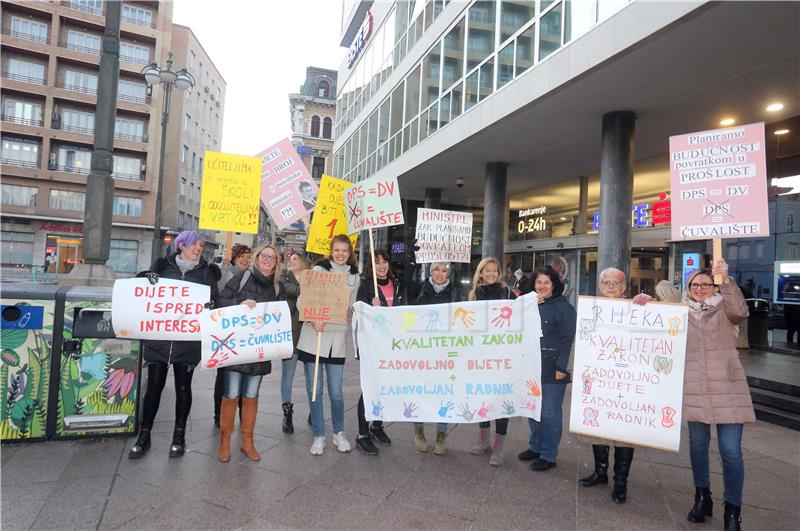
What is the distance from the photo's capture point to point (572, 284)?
16016 mm

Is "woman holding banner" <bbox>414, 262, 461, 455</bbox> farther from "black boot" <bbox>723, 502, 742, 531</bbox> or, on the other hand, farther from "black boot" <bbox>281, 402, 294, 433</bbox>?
"black boot" <bbox>723, 502, 742, 531</bbox>

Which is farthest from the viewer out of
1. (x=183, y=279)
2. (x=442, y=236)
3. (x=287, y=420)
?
(x=442, y=236)

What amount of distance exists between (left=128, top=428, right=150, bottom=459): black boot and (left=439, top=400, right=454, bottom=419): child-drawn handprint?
2.67 metres

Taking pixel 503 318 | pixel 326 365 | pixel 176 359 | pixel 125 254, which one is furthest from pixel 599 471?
pixel 125 254

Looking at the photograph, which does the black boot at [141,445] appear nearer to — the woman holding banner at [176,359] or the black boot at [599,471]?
the woman holding banner at [176,359]

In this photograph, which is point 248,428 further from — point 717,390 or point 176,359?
point 717,390

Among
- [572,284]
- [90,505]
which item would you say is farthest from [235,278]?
[572,284]

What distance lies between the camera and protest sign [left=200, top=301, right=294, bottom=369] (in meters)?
4.19

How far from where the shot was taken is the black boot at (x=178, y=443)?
4250 millimetres

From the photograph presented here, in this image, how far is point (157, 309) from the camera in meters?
4.27

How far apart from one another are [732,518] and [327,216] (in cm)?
518

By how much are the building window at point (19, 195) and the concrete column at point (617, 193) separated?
4985 centimetres

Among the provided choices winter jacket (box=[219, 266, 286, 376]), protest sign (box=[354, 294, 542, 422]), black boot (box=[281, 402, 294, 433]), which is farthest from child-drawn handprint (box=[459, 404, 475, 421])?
black boot (box=[281, 402, 294, 433])

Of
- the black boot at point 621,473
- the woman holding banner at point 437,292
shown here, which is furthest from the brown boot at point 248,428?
the black boot at point 621,473
